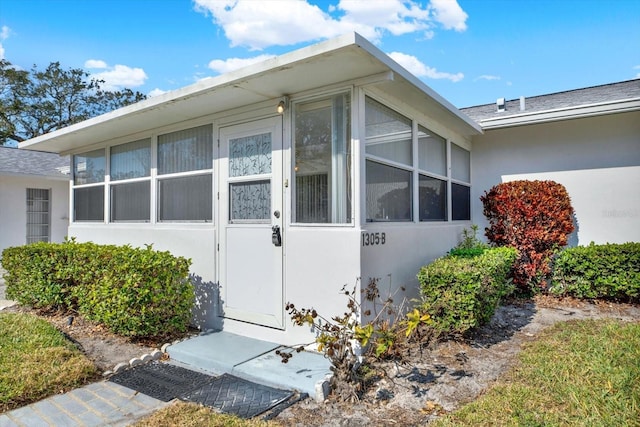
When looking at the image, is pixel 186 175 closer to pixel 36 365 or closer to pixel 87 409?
pixel 36 365

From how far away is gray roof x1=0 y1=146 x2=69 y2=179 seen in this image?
10.2 metres

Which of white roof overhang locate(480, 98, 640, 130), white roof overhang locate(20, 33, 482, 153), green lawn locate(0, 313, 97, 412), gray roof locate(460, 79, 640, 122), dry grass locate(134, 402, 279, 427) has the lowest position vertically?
dry grass locate(134, 402, 279, 427)

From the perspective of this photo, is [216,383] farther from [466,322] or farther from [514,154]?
Result: [514,154]

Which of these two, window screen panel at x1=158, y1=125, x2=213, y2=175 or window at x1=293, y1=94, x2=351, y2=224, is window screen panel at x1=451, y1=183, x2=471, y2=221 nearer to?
window at x1=293, y1=94, x2=351, y2=224

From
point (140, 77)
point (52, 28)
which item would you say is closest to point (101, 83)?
point (140, 77)

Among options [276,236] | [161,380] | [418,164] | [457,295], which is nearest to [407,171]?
[418,164]

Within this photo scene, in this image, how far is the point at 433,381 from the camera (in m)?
3.35

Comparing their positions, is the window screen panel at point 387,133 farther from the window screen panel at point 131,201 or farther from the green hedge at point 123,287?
the window screen panel at point 131,201

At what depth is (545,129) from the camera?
22.2 feet

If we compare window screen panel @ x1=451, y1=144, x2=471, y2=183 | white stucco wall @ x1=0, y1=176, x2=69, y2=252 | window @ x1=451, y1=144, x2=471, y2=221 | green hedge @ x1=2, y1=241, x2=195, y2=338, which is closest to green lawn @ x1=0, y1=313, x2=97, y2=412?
green hedge @ x1=2, y1=241, x2=195, y2=338

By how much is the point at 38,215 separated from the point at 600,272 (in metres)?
13.2

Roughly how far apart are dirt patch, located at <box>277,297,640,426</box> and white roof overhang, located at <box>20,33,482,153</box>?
8.71ft

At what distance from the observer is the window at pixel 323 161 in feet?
12.9

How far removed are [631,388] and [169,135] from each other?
5.78m
